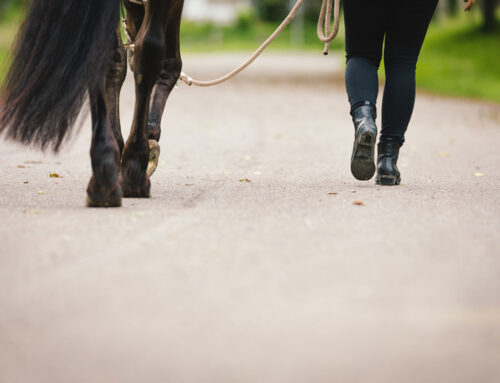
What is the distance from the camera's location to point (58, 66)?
14.3ft

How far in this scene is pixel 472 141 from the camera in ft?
29.9

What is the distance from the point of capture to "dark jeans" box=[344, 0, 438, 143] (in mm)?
5371

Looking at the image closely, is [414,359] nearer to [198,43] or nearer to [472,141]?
[472,141]

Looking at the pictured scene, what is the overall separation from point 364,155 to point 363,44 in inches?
30.3

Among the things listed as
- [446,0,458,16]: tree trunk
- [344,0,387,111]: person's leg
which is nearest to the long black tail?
[344,0,387,111]: person's leg

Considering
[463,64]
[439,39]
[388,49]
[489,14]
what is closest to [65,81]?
[388,49]

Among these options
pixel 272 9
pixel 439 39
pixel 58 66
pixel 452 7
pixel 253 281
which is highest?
pixel 58 66

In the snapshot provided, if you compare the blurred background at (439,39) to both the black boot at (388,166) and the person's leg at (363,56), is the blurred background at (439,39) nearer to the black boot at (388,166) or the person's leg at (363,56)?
the person's leg at (363,56)

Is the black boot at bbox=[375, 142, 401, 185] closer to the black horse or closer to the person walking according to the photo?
the person walking

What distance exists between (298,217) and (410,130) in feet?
20.9

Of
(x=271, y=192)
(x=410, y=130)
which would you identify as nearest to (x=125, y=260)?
(x=271, y=192)

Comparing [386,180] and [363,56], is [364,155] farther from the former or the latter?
[363,56]

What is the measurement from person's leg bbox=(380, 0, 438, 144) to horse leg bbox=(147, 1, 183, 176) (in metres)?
1.24

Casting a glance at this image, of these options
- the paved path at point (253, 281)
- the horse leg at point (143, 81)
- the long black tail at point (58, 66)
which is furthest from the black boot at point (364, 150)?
the long black tail at point (58, 66)
